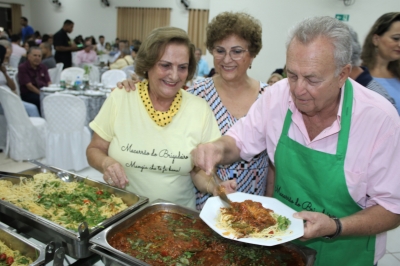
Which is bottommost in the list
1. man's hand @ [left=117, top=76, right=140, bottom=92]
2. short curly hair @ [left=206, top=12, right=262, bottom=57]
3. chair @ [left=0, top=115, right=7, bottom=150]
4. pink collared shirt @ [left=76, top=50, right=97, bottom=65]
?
chair @ [left=0, top=115, right=7, bottom=150]

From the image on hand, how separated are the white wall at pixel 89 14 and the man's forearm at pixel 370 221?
1156 centimetres

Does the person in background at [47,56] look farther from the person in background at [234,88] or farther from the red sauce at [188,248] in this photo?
the red sauce at [188,248]

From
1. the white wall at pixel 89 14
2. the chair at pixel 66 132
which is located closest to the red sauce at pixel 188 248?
the chair at pixel 66 132

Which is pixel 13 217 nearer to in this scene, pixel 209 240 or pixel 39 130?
pixel 209 240

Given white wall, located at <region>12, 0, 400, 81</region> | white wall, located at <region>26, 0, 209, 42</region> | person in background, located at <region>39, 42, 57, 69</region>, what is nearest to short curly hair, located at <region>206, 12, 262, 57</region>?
white wall, located at <region>12, 0, 400, 81</region>

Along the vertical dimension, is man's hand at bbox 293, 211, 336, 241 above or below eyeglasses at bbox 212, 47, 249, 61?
below

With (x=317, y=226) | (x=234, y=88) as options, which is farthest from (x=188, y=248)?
(x=234, y=88)

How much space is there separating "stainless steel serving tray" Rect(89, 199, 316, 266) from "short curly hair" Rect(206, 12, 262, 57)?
3.77 ft

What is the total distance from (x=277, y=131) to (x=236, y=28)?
0.80 metres

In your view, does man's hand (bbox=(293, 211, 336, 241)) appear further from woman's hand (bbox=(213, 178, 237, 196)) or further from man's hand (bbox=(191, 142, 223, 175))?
man's hand (bbox=(191, 142, 223, 175))

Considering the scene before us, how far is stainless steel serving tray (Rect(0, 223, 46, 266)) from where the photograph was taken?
1.32 metres

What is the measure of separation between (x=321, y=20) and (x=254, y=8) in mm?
7509

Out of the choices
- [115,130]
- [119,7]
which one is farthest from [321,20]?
[119,7]

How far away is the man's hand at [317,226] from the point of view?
51.9 inches
